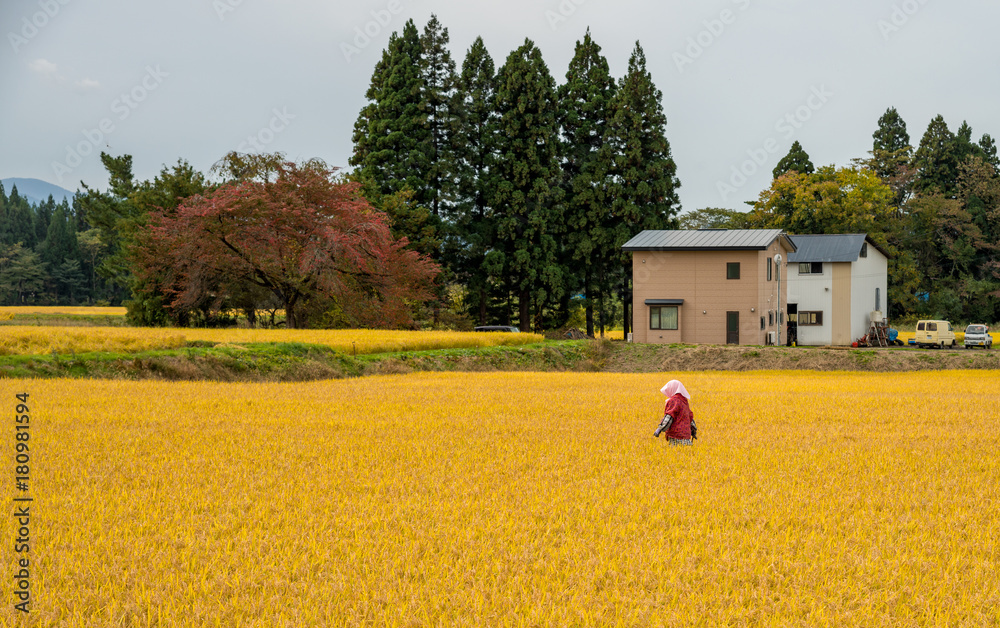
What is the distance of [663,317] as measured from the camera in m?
37.9

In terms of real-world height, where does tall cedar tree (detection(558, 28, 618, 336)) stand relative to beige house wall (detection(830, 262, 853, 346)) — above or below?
above

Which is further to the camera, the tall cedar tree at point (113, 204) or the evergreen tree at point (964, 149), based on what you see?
the evergreen tree at point (964, 149)

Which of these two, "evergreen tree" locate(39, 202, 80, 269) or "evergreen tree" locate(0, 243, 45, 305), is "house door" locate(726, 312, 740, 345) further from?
"evergreen tree" locate(39, 202, 80, 269)

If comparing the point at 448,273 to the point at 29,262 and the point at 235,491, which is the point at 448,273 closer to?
the point at 235,491

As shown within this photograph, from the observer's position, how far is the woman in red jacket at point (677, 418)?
9.48 metres

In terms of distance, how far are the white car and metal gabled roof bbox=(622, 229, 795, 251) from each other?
997 cm

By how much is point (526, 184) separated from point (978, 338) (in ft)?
78.6

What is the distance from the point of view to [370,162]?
141 feet

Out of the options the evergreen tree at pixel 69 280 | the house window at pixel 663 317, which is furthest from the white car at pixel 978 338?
the evergreen tree at pixel 69 280

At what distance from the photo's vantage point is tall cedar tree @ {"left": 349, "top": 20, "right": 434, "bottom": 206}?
42.4m

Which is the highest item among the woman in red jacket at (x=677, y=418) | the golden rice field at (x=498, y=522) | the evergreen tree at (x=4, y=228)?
the evergreen tree at (x=4, y=228)

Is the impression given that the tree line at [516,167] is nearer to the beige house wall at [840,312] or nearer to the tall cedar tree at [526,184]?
the tall cedar tree at [526,184]

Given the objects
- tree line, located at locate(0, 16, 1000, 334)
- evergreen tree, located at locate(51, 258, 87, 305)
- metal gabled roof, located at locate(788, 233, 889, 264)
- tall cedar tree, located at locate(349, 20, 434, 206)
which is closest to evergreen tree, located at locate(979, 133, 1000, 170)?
tree line, located at locate(0, 16, 1000, 334)

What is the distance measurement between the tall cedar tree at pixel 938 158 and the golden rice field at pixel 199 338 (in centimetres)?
4116
